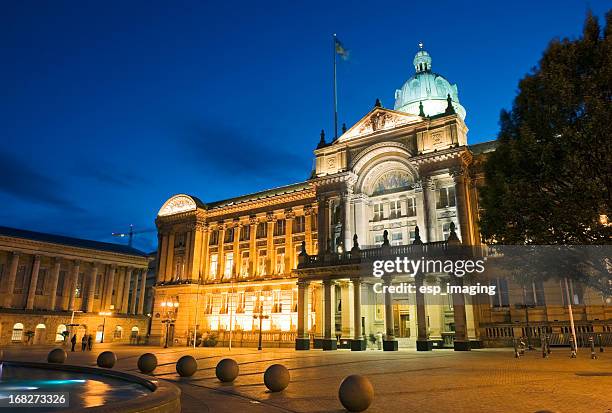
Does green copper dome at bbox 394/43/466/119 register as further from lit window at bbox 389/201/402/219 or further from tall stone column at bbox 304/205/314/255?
tall stone column at bbox 304/205/314/255

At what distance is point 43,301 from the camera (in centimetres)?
6681

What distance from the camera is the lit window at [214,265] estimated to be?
60.5 metres

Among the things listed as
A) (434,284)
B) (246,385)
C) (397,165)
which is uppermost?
(397,165)

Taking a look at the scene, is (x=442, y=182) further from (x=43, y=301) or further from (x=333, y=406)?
(x=43, y=301)

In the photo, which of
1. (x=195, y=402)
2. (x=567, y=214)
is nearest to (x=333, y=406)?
(x=195, y=402)

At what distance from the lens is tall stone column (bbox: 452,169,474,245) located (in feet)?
127

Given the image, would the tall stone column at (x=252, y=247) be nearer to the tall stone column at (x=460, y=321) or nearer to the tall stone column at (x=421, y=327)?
the tall stone column at (x=421, y=327)

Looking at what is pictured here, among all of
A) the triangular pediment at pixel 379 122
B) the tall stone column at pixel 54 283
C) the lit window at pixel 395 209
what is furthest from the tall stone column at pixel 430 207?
the tall stone column at pixel 54 283

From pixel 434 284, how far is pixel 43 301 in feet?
192

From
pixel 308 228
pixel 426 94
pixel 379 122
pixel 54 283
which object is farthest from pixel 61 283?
pixel 426 94

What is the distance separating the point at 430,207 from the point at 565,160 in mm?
24219

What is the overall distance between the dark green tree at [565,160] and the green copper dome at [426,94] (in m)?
35.2

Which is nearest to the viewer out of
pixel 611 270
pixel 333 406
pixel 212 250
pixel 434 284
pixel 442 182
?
pixel 333 406

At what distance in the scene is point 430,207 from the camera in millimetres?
41062
